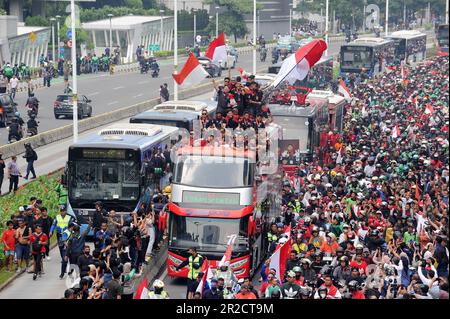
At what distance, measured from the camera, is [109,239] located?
21.7m

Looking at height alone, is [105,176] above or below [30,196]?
above

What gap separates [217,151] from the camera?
960 inches

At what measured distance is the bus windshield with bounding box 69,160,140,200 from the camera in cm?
2838

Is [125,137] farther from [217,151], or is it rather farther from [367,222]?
[367,222]

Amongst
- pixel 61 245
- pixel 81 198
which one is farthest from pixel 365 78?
pixel 61 245

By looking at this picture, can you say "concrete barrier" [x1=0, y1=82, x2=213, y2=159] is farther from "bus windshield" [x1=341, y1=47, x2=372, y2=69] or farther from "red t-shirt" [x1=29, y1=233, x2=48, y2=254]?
"red t-shirt" [x1=29, y1=233, x2=48, y2=254]

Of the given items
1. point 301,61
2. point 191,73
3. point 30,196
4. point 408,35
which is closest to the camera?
point 30,196

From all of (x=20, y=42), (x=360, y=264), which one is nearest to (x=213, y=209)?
(x=360, y=264)

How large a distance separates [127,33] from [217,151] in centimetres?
6598

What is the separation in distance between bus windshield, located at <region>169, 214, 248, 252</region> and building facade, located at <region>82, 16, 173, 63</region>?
215 feet

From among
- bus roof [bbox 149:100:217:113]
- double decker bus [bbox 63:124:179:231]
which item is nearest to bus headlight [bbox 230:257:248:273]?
double decker bus [bbox 63:124:179:231]

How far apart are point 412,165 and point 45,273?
974 cm
